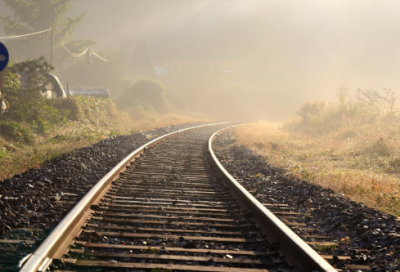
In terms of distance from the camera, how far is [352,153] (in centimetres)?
1102

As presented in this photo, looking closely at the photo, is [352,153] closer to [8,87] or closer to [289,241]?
[289,241]

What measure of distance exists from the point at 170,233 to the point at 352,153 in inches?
335

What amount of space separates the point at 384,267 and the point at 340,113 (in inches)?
698

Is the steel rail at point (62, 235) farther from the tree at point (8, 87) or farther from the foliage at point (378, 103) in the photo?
the foliage at point (378, 103)

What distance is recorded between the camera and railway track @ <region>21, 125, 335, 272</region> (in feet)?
10.3

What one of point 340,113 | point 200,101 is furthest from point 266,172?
point 200,101

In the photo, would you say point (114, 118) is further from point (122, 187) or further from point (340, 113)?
point (122, 187)

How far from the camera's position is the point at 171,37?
114750mm

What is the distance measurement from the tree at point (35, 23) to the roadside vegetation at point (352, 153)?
41.4 m

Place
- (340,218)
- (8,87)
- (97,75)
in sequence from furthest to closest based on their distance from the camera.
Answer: (97,75)
(8,87)
(340,218)

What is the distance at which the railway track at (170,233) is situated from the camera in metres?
3.13

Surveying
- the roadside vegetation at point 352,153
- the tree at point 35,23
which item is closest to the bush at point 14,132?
the roadside vegetation at point 352,153

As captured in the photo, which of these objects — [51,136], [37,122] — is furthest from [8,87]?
[51,136]

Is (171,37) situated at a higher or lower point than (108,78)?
higher
